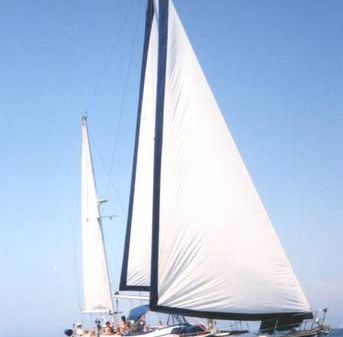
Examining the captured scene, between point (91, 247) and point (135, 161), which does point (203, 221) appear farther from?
point (91, 247)

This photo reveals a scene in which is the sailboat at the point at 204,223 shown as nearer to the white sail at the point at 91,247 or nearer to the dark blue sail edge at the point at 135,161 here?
the dark blue sail edge at the point at 135,161

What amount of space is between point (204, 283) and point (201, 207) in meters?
2.61

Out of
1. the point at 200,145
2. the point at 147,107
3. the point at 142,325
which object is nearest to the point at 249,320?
the point at 200,145

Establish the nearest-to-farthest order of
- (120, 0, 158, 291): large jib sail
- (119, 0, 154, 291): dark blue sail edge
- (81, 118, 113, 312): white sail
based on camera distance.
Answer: (120, 0, 158, 291): large jib sail
(119, 0, 154, 291): dark blue sail edge
(81, 118, 113, 312): white sail

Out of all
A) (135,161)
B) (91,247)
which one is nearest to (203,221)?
(135,161)

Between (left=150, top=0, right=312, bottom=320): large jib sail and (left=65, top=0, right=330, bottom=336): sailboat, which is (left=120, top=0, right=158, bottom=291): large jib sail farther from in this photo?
(left=150, top=0, right=312, bottom=320): large jib sail

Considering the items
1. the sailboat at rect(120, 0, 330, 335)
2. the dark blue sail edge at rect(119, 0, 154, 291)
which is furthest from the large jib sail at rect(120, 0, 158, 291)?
the sailboat at rect(120, 0, 330, 335)

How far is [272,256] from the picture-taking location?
20234 mm

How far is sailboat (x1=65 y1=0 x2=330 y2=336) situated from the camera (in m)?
19.8

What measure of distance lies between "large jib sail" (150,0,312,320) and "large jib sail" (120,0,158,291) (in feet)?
18.1

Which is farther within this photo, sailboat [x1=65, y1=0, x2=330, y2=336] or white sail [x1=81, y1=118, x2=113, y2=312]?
white sail [x1=81, y1=118, x2=113, y2=312]

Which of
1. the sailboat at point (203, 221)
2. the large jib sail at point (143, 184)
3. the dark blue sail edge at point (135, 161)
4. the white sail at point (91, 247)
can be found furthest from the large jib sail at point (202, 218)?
the white sail at point (91, 247)

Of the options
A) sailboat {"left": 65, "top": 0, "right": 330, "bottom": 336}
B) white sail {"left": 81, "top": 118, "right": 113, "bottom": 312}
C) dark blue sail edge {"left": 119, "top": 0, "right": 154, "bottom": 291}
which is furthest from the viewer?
white sail {"left": 81, "top": 118, "right": 113, "bottom": 312}

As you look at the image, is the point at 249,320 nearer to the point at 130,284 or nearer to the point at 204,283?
the point at 204,283
